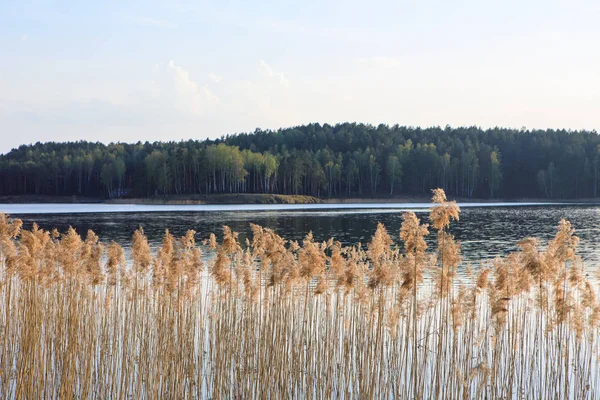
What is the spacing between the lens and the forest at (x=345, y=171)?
422 ft

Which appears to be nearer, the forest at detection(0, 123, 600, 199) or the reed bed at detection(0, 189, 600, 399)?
the reed bed at detection(0, 189, 600, 399)

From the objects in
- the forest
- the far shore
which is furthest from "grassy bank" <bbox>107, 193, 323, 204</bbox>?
the forest

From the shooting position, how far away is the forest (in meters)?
128

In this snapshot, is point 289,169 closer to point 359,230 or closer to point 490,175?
point 490,175

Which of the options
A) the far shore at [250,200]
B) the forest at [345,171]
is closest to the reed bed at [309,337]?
the far shore at [250,200]

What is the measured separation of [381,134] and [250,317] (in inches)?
6422

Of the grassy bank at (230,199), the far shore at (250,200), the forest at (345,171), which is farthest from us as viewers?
the forest at (345,171)

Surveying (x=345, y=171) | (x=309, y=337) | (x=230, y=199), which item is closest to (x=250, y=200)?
(x=230, y=199)

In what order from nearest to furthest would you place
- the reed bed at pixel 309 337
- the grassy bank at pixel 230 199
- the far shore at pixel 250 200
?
the reed bed at pixel 309 337 < the grassy bank at pixel 230 199 < the far shore at pixel 250 200

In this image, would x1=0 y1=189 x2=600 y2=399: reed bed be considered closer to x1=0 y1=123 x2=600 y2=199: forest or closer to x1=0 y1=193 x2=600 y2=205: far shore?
x1=0 y1=193 x2=600 y2=205: far shore

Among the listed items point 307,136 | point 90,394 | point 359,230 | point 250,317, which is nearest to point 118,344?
point 90,394

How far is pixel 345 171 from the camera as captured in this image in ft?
457

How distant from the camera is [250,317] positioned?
441 inches

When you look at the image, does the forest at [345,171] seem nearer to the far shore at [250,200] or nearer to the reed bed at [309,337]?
the far shore at [250,200]
